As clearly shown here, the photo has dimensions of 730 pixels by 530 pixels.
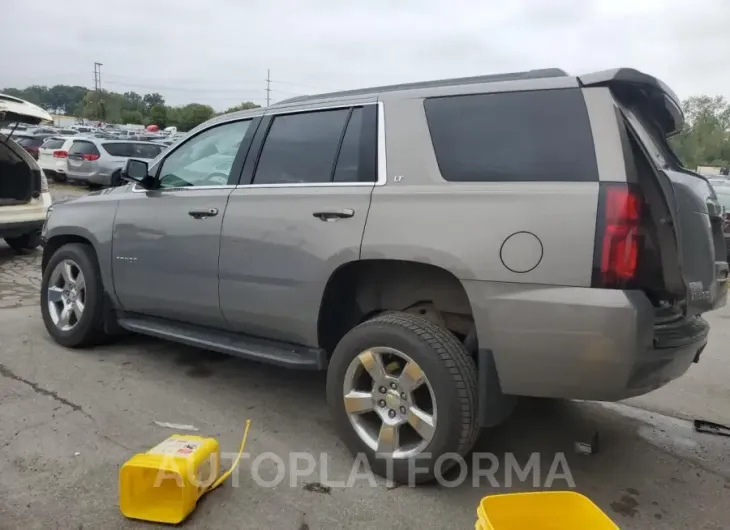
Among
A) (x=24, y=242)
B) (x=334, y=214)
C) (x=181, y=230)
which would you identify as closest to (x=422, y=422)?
(x=334, y=214)

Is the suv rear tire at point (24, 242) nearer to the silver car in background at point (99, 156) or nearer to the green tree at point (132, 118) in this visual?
the silver car in background at point (99, 156)

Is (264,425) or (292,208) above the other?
(292,208)

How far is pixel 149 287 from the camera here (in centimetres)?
435

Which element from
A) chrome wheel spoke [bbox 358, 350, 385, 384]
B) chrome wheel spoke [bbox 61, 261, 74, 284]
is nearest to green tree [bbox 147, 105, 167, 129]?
chrome wheel spoke [bbox 61, 261, 74, 284]

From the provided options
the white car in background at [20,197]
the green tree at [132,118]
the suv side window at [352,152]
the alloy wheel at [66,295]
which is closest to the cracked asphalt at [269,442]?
the alloy wheel at [66,295]

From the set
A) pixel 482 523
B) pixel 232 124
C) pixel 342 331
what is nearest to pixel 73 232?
pixel 232 124

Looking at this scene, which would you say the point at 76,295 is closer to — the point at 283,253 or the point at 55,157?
the point at 283,253

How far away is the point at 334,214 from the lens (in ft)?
11.0

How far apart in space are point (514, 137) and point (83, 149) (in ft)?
56.8

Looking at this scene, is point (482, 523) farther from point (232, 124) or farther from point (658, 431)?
point (232, 124)

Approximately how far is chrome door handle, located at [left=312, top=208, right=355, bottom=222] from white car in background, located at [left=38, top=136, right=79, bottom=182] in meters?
17.3

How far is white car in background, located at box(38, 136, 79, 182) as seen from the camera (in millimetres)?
18938

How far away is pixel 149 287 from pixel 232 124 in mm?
1242

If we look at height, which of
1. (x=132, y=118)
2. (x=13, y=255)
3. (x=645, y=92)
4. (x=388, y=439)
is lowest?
(x=13, y=255)
